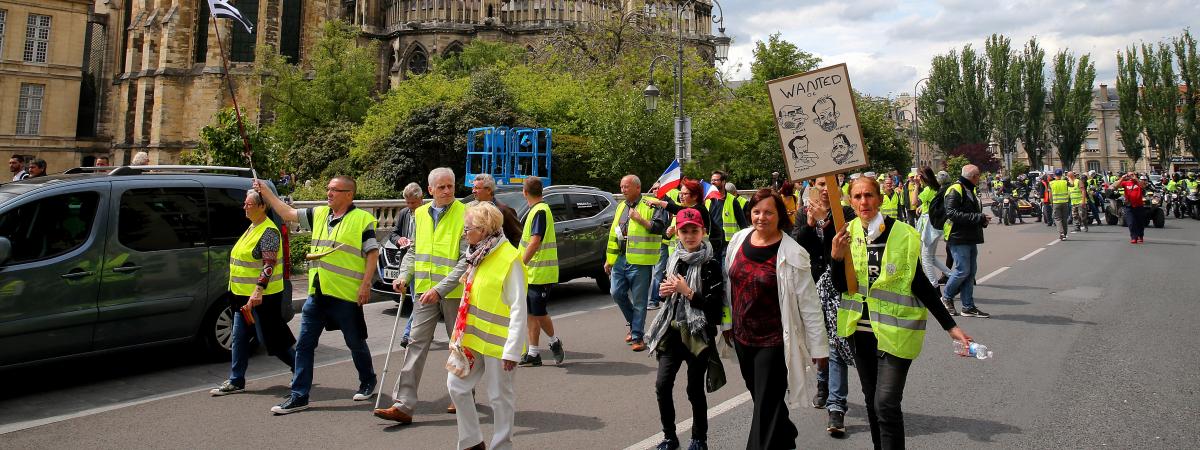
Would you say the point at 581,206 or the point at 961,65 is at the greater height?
the point at 961,65

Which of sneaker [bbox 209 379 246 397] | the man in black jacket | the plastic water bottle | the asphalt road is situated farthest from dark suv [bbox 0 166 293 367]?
the man in black jacket

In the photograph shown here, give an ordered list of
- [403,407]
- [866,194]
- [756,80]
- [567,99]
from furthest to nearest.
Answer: [756,80]
[567,99]
[403,407]
[866,194]

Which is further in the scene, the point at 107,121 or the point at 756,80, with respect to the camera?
the point at 107,121

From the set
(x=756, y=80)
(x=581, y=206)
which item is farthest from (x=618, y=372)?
(x=756, y=80)

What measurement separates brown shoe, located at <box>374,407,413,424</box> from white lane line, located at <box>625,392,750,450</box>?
5.06ft

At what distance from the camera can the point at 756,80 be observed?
3772 cm

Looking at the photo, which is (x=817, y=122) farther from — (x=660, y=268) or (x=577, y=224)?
(x=577, y=224)

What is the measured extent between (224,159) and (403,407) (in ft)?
55.4

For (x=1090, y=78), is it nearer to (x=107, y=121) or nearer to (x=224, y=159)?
(x=224, y=159)

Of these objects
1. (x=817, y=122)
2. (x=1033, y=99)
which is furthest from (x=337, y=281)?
(x=1033, y=99)

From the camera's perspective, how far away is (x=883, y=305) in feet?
12.6

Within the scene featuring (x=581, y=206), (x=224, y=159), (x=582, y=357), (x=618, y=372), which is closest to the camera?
(x=618, y=372)

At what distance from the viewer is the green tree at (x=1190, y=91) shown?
57.2 meters

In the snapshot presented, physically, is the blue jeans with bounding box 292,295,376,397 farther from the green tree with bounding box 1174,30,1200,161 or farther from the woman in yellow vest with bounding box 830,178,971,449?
the green tree with bounding box 1174,30,1200,161
